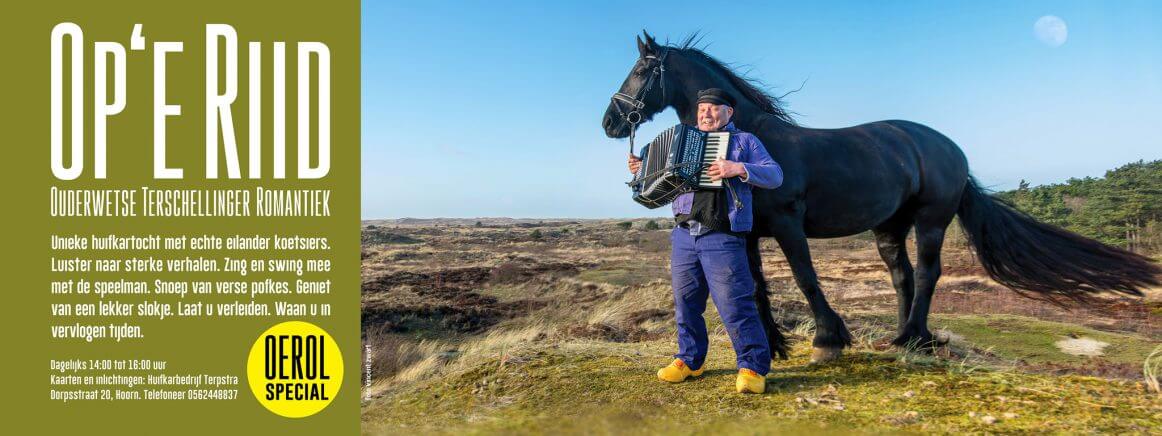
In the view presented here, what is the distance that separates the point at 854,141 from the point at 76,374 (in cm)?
719

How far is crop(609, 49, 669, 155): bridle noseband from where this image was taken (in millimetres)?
4910

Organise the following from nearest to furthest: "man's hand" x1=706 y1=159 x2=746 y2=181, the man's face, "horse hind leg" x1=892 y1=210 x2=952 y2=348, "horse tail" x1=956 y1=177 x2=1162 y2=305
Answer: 1. "man's hand" x1=706 y1=159 x2=746 y2=181
2. the man's face
3. "horse hind leg" x1=892 y1=210 x2=952 y2=348
4. "horse tail" x1=956 y1=177 x2=1162 y2=305

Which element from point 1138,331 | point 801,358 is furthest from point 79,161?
point 1138,331

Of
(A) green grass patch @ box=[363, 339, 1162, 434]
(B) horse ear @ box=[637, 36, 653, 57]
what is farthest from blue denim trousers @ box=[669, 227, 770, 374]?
(B) horse ear @ box=[637, 36, 653, 57]

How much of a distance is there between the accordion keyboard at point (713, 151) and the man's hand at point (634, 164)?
0.56 metres

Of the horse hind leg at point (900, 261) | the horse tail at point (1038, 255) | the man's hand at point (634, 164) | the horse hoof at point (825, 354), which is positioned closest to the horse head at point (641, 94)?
the man's hand at point (634, 164)

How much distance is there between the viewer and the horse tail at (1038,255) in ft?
18.8

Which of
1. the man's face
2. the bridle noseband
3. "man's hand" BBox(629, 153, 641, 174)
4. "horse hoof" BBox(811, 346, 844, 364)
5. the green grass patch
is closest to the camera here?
the green grass patch

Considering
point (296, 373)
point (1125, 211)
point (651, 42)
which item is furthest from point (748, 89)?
point (1125, 211)

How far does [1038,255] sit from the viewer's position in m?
5.82

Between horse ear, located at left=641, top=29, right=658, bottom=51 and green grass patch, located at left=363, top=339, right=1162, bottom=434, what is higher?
horse ear, located at left=641, top=29, right=658, bottom=51

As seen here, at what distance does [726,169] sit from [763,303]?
57.9 inches

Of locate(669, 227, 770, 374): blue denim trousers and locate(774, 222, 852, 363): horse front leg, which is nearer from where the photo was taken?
locate(669, 227, 770, 374): blue denim trousers

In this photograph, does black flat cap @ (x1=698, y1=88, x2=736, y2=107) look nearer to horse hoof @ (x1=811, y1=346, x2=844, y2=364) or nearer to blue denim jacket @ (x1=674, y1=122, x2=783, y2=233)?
blue denim jacket @ (x1=674, y1=122, x2=783, y2=233)
